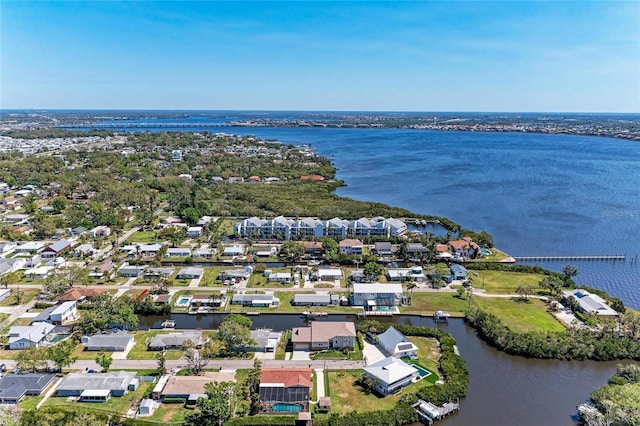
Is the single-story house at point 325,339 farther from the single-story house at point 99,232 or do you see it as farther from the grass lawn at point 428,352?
the single-story house at point 99,232

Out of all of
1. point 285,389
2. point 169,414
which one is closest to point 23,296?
point 169,414

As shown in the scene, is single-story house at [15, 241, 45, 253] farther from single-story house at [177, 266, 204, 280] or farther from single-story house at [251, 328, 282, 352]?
single-story house at [251, 328, 282, 352]

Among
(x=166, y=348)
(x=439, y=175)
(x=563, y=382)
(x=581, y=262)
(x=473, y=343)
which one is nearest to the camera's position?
(x=563, y=382)

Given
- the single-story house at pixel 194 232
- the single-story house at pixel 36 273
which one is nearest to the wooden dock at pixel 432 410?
the single-story house at pixel 36 273

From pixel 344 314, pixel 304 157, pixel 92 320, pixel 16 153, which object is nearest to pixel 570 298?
pixel 344 314

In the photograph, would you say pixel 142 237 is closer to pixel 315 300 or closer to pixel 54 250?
pixel 54 250

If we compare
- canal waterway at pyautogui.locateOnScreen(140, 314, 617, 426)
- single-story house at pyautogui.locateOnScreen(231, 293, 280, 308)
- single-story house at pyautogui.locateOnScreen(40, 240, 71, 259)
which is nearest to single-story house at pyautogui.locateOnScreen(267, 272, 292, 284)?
single-story house at pyautogui.locateOnScreen(231, 293, 280, 308)

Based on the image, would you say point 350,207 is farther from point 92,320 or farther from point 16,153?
point 16,153
